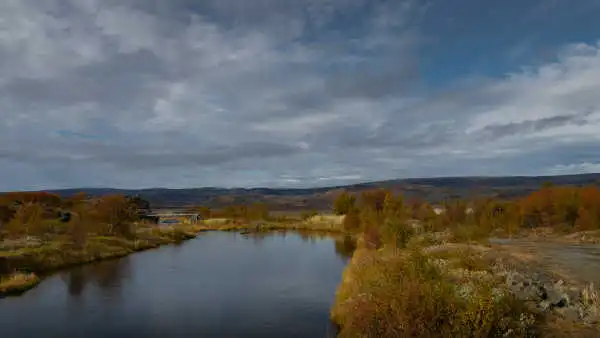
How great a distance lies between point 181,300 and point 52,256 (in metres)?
16.0

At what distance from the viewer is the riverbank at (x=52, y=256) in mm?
27358

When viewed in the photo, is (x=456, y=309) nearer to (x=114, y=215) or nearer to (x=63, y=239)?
(x=63, y=239)

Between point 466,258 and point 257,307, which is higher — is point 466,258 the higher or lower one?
the higher one

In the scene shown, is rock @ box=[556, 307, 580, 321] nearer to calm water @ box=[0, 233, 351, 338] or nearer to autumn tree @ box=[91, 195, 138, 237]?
calm water @ box=[0, 233, 351, 338]

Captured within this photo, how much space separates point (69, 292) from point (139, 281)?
14.2 ft

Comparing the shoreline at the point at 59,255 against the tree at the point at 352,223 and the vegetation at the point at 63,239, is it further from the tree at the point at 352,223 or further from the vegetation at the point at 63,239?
the tree at the point at 352,223

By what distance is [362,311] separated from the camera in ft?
41.2

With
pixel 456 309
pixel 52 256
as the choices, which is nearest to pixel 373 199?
pixel 52 256

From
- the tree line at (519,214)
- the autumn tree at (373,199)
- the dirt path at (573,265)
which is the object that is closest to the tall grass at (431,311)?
the dirt path at (573,265)

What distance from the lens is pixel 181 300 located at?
2353cm

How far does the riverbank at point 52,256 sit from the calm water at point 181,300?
3.90 feet

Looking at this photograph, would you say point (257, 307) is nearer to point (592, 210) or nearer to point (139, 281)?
point (139, 281)

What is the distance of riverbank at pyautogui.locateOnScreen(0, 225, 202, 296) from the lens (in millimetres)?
27358

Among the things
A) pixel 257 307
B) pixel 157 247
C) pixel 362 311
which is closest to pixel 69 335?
pixel 257 307
